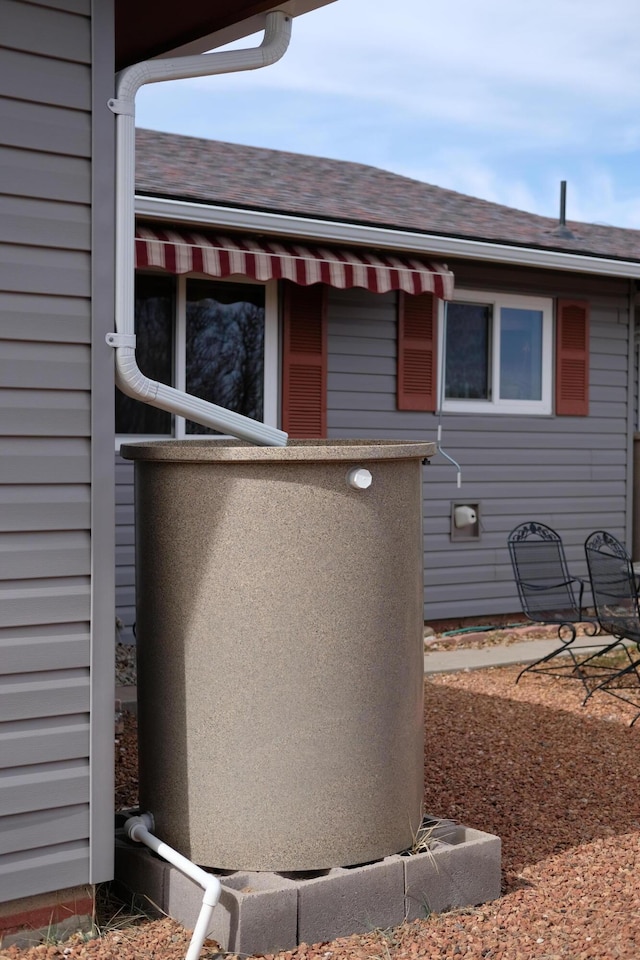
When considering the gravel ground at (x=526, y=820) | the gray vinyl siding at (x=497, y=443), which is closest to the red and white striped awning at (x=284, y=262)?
the gray vinyl siding at (x=497, y=443)

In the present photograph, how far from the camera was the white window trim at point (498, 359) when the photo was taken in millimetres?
Answer: 9297

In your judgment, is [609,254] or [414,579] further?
[609,254]

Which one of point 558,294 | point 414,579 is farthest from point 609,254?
point 414,579

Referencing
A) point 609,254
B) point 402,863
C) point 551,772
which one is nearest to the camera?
point 402,863

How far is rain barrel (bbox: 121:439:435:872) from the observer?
10.7 ft

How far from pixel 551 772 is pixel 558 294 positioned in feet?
19.1

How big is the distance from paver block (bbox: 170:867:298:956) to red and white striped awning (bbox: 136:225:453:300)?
15.7 ft

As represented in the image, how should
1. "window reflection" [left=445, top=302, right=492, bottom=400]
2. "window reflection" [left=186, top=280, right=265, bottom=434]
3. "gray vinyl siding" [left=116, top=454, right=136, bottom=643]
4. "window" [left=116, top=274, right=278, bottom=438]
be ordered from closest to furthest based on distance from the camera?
"gray vinyl siding" [left=116, top=454, right=136, bottom=643]
"window" [left=116, top=274, right=278, bottom=438]
"window reflection" [left=186, top=280, right=265, bottom=434]
"window reflection" [left=445, top=302, right=492, bottom=400]

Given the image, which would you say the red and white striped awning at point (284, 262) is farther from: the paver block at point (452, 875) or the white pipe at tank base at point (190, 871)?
the paver block at point (452, 875)

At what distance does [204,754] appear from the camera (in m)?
3.32

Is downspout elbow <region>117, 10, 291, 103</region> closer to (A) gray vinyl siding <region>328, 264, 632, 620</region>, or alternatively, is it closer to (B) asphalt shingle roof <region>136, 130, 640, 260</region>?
(B) asphalt shingle roof <region>136, 130, 640, 260</region>

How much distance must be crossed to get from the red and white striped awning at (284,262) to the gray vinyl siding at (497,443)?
0.65 metres

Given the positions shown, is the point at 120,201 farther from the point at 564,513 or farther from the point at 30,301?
the point at 564,513

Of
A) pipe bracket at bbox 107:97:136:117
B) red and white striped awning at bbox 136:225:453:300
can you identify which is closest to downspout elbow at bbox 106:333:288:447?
pipe bracket at bbox 107:97:136:117
